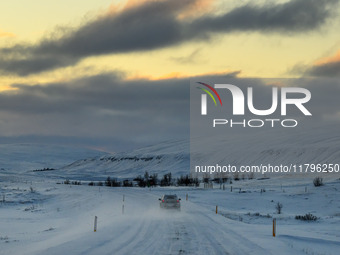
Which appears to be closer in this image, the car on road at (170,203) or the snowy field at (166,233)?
the snowy field at (166,233)

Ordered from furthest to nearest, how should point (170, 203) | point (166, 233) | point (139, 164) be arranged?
point (139, 164)
point (170, 203)
point (166, 233)

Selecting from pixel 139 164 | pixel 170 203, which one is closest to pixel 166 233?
pixel 170 203

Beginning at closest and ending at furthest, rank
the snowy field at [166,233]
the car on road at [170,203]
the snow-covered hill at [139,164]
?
the snowy field at [166,233], the car on road at [170,203], the snow-covered hill at [139,164]

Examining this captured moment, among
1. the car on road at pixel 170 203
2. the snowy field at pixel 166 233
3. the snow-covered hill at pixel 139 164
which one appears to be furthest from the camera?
the snow-covered hill at pixel 139 164

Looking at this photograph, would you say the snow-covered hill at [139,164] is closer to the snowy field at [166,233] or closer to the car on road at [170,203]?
the snowy field at [166,233]

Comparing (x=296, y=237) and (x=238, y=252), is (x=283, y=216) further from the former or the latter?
(x=238, y=252)

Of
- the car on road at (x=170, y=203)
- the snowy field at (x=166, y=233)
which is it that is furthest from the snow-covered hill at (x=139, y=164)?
the car on road at (x=170, y=203)

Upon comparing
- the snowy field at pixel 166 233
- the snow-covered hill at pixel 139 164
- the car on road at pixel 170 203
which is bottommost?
the snowy field at pixel 166 233

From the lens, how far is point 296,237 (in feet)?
71.9

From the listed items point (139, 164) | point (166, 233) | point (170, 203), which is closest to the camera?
point (166, 233)

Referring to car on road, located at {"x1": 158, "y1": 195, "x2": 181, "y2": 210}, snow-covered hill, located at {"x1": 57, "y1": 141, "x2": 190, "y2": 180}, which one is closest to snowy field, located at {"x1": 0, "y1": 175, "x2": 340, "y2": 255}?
car on road, located at {"x1": 158, "y1": 195, "x2": 181, "y2": 210}

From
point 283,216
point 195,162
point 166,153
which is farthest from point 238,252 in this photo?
point 166,153

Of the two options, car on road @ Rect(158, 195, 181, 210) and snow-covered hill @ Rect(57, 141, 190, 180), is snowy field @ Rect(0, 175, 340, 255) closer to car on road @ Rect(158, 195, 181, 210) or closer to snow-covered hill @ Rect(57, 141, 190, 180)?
car on road @ Rect(158, 195, 181, 210)

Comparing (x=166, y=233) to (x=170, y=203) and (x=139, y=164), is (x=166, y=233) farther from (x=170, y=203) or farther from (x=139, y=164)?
(x=139, y=164)
